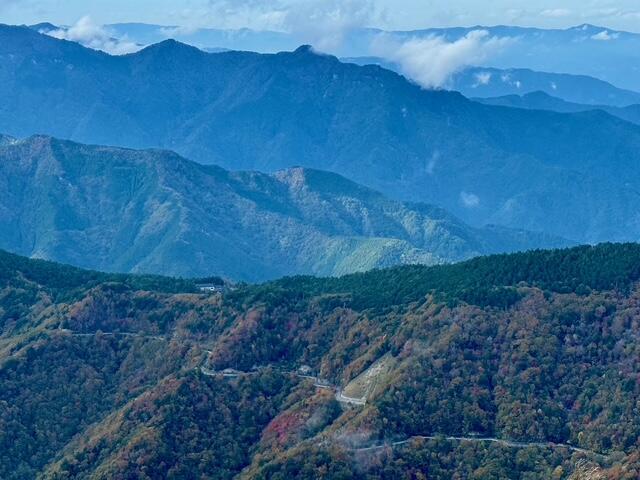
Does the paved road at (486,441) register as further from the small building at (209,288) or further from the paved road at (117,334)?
the small building at (209,288)

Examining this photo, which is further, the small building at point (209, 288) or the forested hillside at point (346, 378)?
the small building at point (209, 288)

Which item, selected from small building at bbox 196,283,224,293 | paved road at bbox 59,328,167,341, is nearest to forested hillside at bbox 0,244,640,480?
paved road at bbox 59,328,167,341

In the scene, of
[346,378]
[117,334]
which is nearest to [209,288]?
[117,334]

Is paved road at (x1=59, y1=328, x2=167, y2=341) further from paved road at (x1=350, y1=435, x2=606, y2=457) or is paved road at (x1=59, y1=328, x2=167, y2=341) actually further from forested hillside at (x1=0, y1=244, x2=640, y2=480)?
paved road at (x1=350, y1=435, x2=606, y2=457)

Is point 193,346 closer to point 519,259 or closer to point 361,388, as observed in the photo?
point 361,388

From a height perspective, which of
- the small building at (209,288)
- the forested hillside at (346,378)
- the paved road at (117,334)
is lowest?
the small building at (209,288)

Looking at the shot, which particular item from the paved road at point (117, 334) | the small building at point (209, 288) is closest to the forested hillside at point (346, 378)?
the paved road at point (117, 334)

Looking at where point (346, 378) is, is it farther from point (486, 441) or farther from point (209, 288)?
point (209, 288)

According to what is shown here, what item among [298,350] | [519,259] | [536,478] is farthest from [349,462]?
[519,259]

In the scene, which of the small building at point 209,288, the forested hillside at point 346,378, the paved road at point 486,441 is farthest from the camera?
the small building at point 209,288
